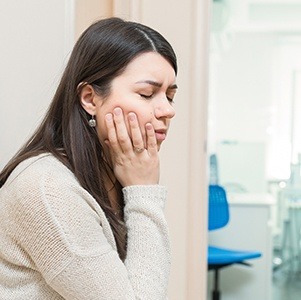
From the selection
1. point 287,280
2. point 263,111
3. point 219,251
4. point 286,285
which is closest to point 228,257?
point 219,251

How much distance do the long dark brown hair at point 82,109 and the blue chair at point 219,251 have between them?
8.03ft

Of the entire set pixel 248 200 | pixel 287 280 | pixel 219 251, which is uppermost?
pixel 248 200

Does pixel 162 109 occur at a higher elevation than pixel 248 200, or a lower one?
higher

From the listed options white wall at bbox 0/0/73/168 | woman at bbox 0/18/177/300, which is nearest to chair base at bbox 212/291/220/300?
white wall at bbox 0/0/73/168

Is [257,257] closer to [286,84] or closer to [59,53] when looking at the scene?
[59,53]

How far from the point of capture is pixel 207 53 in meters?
1.85

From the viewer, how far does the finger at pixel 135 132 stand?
42.4 inches

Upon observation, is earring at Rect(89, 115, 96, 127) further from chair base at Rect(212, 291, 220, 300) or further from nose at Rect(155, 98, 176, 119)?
chair base at Rect(212, 291, 220, 300)

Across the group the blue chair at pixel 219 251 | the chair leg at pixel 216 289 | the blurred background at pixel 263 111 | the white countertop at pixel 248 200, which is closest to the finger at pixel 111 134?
the blue chair at pixel 219 251

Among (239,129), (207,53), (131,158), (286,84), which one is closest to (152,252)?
(131,158)

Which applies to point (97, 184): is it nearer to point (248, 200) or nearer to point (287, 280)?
point (248, 200)

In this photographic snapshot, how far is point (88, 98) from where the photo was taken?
1099mm

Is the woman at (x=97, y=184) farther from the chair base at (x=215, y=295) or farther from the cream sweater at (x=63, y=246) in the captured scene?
the chair base at (x=215, y=295)

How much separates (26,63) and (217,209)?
89.6 inches
